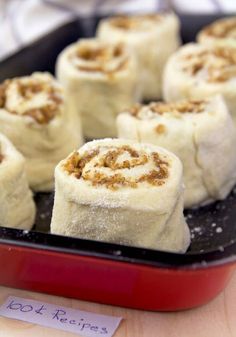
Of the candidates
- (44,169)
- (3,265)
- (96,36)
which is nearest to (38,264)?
(3,265)

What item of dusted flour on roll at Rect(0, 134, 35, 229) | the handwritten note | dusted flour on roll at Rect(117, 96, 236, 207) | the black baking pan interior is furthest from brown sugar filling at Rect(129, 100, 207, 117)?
the handwritten note

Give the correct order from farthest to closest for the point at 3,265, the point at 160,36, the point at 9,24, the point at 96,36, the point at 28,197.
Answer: the point at 9,24
the point at 96,36
the point at 160,36
the point at 28,197
the point at 3,265

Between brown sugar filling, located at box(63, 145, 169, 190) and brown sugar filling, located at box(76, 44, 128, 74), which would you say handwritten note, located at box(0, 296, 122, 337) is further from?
brown sugar filling, located at box(76, 44, 128, 74)

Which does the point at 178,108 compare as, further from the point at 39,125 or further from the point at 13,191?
the point at 13,191

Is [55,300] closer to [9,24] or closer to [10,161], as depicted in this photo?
[10,161]

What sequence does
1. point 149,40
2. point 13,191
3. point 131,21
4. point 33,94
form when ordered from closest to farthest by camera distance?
point 13,191 < point 33,94 < point 149,40 < point 131,21

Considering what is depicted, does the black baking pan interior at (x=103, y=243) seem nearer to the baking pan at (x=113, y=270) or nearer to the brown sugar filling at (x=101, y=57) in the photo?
the baking pan at (x=113, y=270)

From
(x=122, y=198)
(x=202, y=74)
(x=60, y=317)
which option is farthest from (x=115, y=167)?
(x=202, y=74)
